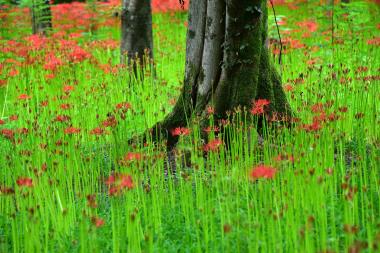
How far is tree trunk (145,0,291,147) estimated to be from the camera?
4.11 metres

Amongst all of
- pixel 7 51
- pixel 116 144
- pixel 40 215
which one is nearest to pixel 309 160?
pixel 116 144

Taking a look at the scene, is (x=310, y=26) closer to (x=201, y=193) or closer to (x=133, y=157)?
(x=201, y=193)

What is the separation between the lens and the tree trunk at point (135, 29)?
748 cm

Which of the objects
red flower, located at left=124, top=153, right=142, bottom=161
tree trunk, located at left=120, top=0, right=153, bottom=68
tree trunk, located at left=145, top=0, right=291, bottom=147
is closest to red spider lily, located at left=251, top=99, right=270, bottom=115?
tree trunk, located at left=145, top=0, right=291, bottom=147

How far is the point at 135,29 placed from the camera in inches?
296

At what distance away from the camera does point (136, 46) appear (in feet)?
24.9

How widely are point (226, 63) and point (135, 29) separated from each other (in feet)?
11.8

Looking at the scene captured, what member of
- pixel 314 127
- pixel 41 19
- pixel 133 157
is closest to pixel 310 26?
pixel 41 19

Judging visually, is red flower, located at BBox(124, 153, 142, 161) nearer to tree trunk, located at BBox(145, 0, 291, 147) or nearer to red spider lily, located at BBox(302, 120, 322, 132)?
tree trunk, located at BBox(145, 0, 291, 147)

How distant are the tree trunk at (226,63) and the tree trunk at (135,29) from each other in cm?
302

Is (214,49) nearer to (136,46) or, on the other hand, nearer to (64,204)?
(64,204)

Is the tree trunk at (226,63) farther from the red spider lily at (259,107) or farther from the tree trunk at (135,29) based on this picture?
the tree trunk at (135,29)

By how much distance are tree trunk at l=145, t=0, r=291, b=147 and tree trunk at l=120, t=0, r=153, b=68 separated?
302 cm

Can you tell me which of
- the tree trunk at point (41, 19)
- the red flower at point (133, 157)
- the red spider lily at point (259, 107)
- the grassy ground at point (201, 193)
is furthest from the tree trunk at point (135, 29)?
the red flower at point (133, 157)
